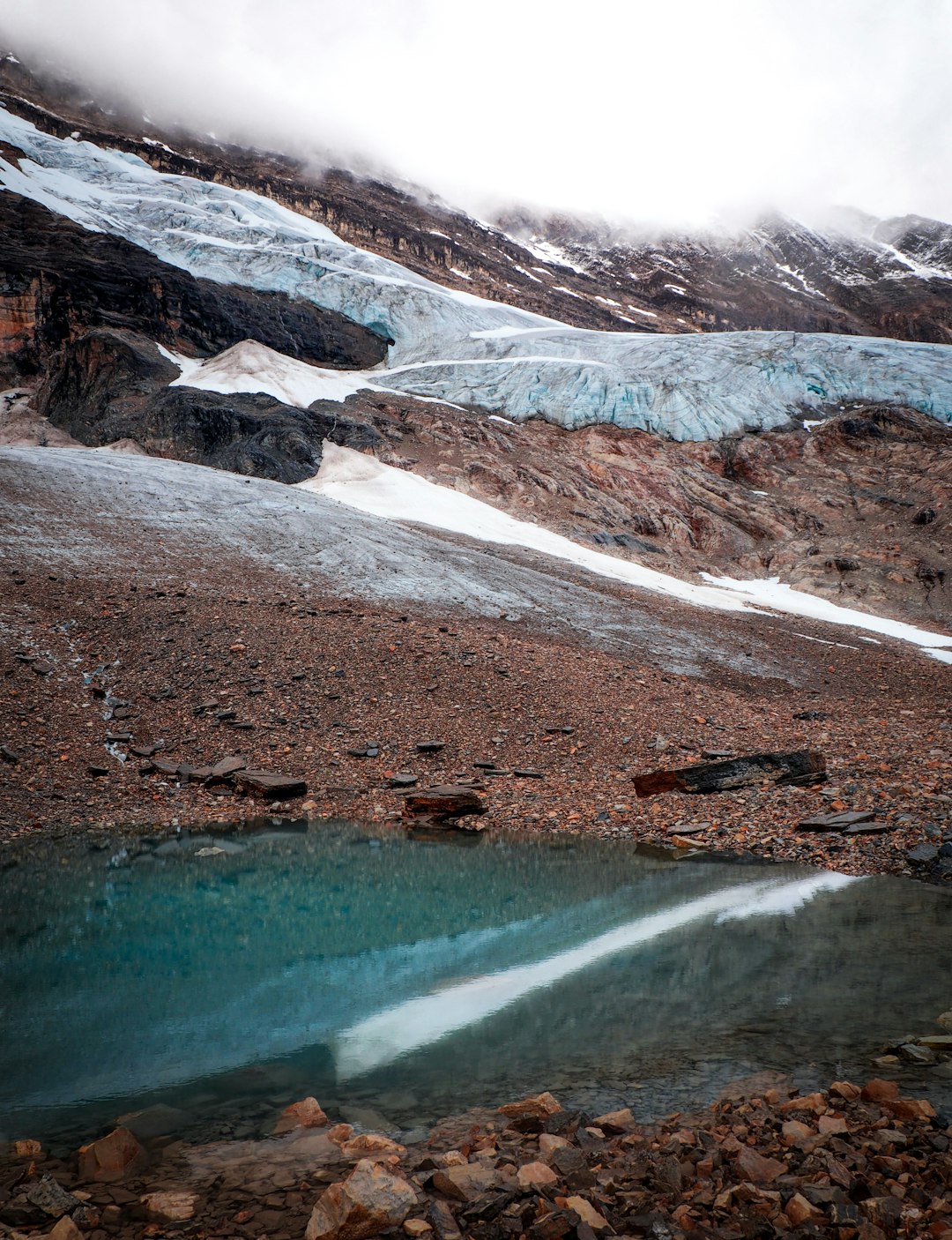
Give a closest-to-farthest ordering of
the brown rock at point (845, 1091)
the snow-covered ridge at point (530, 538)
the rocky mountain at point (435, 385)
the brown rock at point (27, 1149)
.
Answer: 1. the brown rock at point (27, 1149)
2. the brown rock at point (845, 1091)
3. the snow-covered ridge at point (530, 538)
4. the rocky mountain at point (435, 385)

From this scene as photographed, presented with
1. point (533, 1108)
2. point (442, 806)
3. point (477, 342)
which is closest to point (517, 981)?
point (533, 1108)

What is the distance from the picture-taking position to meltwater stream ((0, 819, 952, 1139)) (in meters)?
4.83

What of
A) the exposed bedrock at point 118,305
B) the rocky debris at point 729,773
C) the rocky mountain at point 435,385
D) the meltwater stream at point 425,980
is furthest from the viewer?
the exposed bedrock at point 118,305

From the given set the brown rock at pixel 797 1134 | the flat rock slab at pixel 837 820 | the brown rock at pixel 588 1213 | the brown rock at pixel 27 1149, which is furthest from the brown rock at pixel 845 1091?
the flat rock slab at pixel 837 820

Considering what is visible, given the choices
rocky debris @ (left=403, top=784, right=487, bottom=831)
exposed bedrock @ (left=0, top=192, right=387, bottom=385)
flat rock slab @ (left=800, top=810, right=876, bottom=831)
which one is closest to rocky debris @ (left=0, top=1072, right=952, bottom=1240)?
flat rock slab @ (left=800, top=810, right=876, bottom=831)

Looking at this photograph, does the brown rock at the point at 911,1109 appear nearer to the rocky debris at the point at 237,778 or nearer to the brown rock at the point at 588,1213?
the brown rock at the point at 588,1213

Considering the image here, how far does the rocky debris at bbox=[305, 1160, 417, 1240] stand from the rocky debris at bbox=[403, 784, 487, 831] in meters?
8.06

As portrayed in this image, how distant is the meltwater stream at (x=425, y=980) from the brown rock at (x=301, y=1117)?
16cm

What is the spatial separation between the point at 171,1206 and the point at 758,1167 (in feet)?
9.58

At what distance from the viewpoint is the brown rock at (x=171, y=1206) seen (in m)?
3.45

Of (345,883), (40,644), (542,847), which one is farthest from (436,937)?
(40,644)

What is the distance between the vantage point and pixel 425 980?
662cm

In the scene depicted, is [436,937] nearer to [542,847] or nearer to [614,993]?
[614,993]

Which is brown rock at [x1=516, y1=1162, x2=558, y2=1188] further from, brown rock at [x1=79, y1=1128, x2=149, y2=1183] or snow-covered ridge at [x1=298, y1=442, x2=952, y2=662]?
snow-covered ridge at [x1=298, y1=442, x2=952, y2=662]
